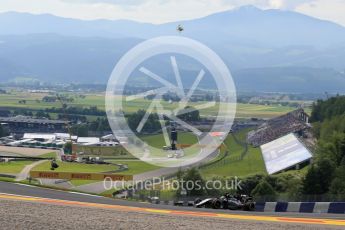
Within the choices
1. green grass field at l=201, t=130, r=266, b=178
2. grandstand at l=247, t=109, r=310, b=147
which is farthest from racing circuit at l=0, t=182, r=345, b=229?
grandstand at l=247, t=109, r=310, b=147

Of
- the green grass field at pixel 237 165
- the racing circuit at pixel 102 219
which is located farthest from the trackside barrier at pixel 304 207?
the green grass field at pixel 237 165

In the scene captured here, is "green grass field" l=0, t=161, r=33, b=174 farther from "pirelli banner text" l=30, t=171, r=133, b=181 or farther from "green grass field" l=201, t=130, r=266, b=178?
"green grass field" l=201, t=130, r=266, b=178

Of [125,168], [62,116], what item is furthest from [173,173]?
[62,116]

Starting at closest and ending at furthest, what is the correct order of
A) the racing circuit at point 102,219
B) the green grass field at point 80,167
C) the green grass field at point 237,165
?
the racing circuit at point 102,219, the green grass field at point 237,165, the green grass field at point 80,167

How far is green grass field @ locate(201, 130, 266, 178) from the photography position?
185ft

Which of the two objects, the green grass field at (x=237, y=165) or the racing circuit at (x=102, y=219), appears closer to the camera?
the racing circuit at (x=102, y=219)

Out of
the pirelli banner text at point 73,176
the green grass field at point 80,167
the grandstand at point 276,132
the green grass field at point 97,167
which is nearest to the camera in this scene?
the pirelli banner text at point 73,176

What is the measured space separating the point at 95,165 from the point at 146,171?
8.07 meters

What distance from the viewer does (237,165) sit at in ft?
208

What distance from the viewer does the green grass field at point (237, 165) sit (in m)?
56.2

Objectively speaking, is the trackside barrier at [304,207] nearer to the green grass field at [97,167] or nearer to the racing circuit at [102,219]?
the racing circuit at [102,219]

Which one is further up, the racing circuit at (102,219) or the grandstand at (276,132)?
the grandstand at (276,132)

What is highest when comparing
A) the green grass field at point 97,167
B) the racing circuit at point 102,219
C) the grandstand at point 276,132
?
the grandstand at point 276,132
